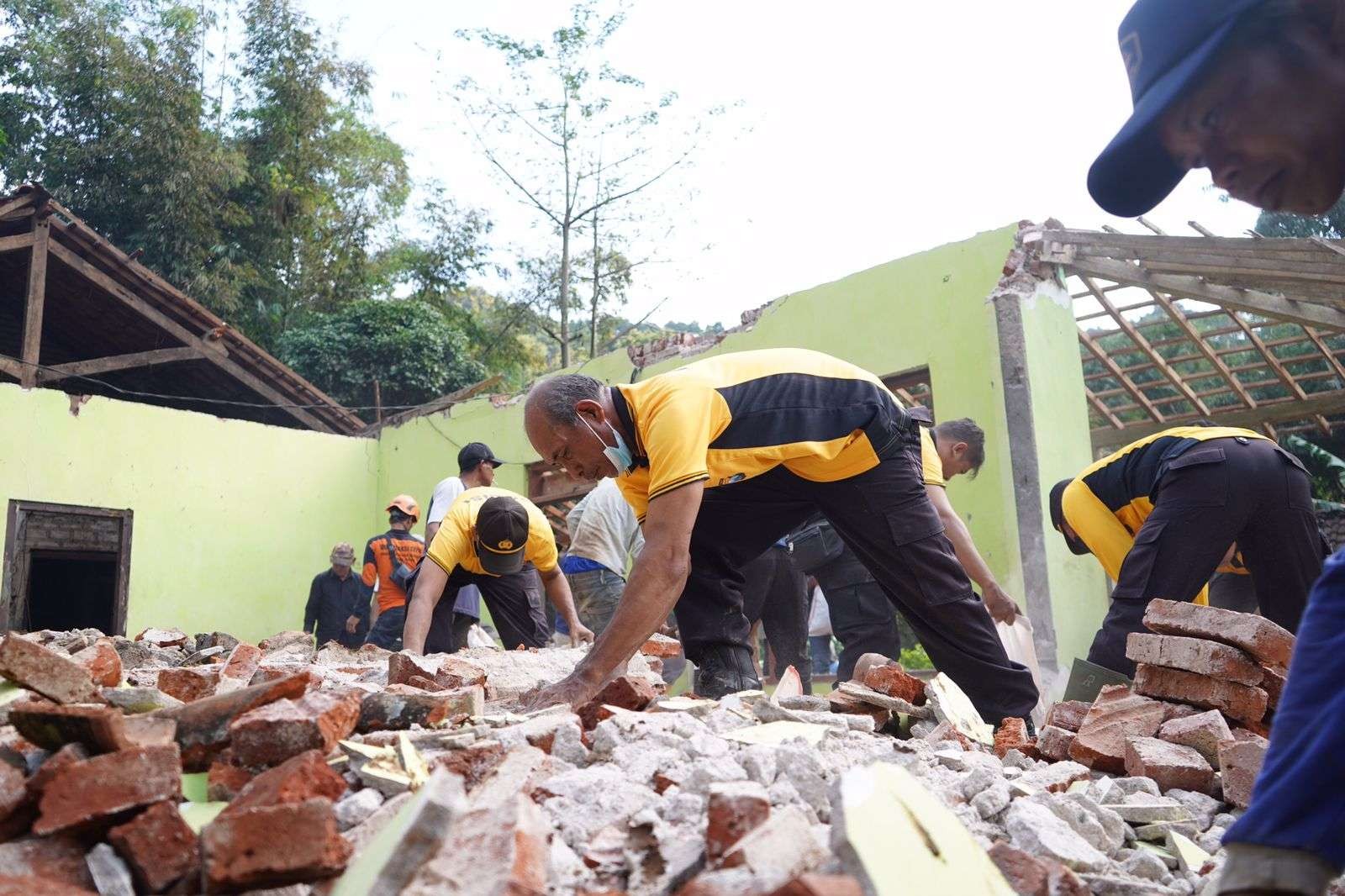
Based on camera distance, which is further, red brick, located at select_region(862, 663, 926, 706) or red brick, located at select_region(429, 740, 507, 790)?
red brick, located at select_region(862, 663, 926, 706)

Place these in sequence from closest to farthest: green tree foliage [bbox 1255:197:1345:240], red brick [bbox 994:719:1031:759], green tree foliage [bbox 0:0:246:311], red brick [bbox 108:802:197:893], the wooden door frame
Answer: red brick [bbox 108:802:197:893]
red brick [bbox 994:719:1031:759]
the wooden door frame
green tree foliage [bbox 1255:197:1345:240]
green tree foliage [bbox 0:0:246:311]

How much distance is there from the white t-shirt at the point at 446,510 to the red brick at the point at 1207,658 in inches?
143

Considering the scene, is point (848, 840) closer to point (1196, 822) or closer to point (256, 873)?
point (256, 873)

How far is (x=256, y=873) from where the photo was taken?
1.42 meters

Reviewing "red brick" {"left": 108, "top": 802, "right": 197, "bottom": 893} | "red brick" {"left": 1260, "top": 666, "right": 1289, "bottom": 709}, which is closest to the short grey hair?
"red brick" {"left": 108, "top": 802, "right": 197, "bottom": 893}

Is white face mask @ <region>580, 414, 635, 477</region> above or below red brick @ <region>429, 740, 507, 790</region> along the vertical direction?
above

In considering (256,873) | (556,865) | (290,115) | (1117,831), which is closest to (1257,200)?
(1117,831)

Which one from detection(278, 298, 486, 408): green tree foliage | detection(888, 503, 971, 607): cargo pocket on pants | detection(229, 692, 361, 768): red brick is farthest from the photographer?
detection(278, 298, 486, 408): green tree foliage

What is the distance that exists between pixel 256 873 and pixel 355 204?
2219 cm

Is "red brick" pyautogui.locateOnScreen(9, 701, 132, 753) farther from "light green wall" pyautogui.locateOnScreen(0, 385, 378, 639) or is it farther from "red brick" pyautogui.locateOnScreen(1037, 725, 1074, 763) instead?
"light green wall" pyautogui.locateOnScreen(0, 385, 378, 639)

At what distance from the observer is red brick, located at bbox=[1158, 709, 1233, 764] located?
2617mm

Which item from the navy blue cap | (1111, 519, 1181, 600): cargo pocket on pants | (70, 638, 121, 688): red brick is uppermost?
the navy blue cap

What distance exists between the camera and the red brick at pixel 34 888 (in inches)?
53.1

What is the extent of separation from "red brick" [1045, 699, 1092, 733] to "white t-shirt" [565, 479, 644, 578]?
331 cm
